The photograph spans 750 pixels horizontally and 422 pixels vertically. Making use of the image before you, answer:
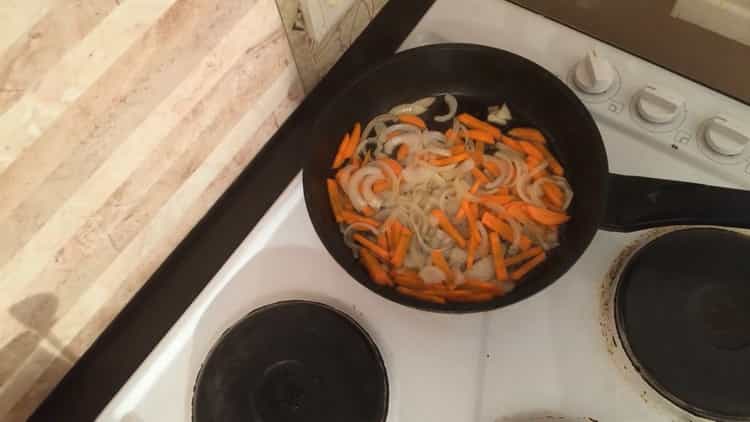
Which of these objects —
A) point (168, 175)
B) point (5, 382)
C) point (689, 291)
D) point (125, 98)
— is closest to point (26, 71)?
point (125, 98)

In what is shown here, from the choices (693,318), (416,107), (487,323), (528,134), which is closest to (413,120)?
(416,107)

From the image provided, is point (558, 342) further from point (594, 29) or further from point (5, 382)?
point (5, 382)

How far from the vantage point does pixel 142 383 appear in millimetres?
633

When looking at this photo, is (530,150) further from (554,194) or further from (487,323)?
(487,323)

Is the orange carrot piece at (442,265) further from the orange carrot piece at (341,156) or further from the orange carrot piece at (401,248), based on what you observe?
the orange carrot piece at (341,156)

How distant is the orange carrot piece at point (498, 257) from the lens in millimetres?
633

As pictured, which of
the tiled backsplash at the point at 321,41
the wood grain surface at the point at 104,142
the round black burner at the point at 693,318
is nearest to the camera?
the wood grain surface at the point at 104,142

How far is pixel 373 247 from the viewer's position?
656mm

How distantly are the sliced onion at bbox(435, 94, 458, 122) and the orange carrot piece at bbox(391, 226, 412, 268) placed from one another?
164mm

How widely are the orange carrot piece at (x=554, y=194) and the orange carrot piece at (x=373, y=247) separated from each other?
→ 0.64 ft

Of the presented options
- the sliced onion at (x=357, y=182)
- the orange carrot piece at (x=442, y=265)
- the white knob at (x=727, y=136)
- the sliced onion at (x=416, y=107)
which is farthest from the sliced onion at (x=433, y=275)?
the white knob at (x=727, y=136)

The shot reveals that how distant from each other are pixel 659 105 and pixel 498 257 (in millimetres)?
259

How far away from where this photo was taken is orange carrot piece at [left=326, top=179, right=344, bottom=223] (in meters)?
0.68

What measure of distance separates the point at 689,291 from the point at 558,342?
0.14m
